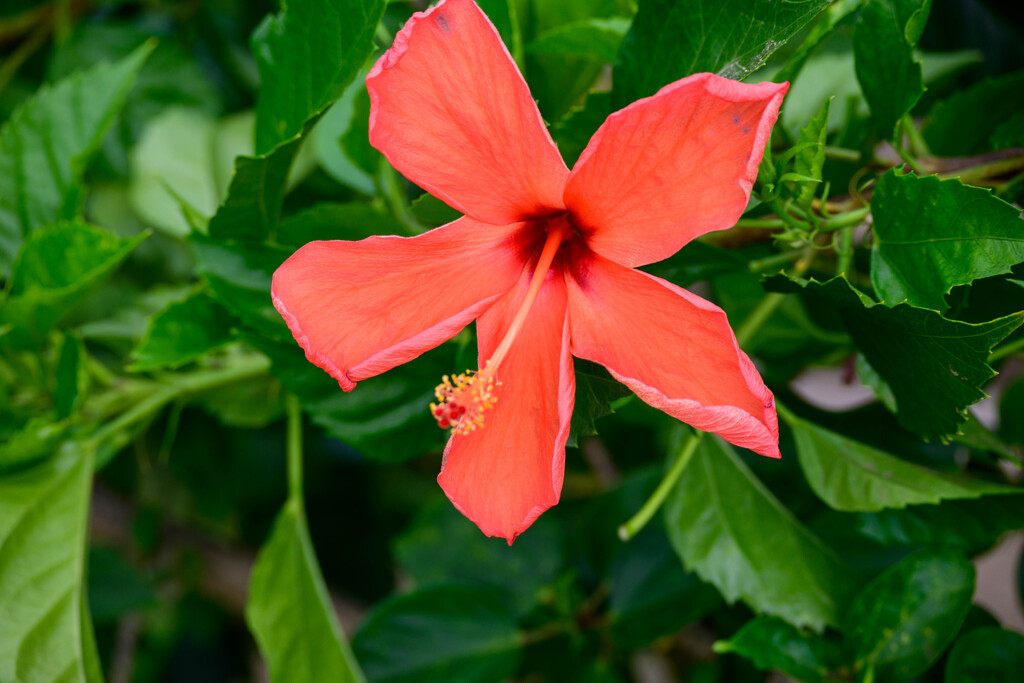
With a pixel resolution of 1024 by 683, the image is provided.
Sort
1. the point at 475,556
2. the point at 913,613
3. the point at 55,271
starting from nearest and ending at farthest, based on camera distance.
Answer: the point at 913,613, the point at 55,271, the point at 475,556

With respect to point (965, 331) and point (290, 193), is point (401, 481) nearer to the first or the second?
point (290, 193)

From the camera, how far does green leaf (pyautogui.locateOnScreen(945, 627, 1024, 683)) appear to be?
0.60 meters

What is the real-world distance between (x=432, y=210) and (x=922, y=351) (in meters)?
0.33

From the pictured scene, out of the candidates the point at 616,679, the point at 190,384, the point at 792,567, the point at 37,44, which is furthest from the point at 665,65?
the point at 37,44

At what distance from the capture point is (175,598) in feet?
5.03

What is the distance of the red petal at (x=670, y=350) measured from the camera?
1.22 ft

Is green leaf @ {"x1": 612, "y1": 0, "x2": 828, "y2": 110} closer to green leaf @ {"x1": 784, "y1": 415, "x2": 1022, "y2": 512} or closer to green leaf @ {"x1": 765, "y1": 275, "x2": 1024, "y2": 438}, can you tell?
green leaf @ {"x1": 765, "y1": 275, "x2": 1024, "y2": 438}

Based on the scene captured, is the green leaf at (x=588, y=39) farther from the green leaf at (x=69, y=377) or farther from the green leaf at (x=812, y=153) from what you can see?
the green leaf at (x=69, y=377)

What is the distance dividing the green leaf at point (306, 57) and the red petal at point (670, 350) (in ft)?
0.74

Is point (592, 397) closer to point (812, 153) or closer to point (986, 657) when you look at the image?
point (812, 153)

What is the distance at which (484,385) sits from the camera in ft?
1.41

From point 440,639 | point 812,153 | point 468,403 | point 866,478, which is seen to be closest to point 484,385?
point 468,403

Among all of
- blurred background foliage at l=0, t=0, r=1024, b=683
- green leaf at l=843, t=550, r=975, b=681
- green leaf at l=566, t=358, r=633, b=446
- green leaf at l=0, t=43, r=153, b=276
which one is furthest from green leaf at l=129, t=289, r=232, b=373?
green leaf at l=843, t=550, r=975, b=681

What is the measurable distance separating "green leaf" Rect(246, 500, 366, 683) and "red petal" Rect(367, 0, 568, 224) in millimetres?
500
